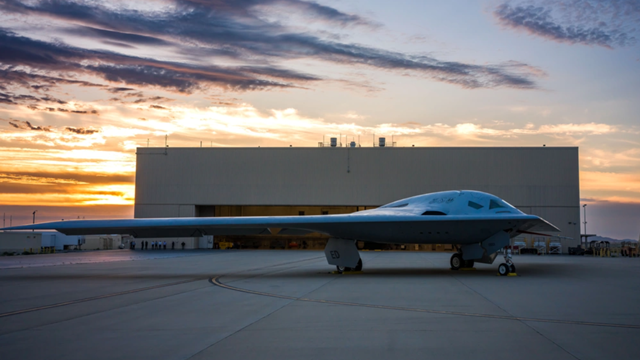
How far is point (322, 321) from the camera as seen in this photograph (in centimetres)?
879

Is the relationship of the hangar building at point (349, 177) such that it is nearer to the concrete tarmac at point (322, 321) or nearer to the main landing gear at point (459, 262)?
the main landing gear at point (459, 262)

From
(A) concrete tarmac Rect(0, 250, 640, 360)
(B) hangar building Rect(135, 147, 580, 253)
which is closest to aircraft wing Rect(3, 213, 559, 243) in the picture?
(A) concrete tarmac Rect(0, 250, 640, 360)

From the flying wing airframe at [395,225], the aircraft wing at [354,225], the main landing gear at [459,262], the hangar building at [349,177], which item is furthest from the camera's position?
the hangar building at [349,177]

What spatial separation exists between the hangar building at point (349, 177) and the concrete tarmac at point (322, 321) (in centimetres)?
3676

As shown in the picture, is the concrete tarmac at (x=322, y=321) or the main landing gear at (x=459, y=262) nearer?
the concrete tarmac at (x=322, y=321)

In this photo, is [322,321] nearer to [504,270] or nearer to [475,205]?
[504,270]

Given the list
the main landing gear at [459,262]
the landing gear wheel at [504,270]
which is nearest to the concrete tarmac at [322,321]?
the landing gear wheel at [504,270]

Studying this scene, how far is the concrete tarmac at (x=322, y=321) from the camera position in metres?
6.64

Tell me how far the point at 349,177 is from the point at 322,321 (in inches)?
1730

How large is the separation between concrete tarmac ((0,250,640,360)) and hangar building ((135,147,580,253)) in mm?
36759

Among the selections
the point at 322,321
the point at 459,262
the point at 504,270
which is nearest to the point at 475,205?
the point at 504,270

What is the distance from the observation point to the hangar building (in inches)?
1984

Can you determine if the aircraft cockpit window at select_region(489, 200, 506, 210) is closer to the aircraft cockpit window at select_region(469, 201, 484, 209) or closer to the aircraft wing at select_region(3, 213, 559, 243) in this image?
the aircraft cockpit window at select_region(469, 201, 484, 209)

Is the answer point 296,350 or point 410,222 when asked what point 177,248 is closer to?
point 410,222
